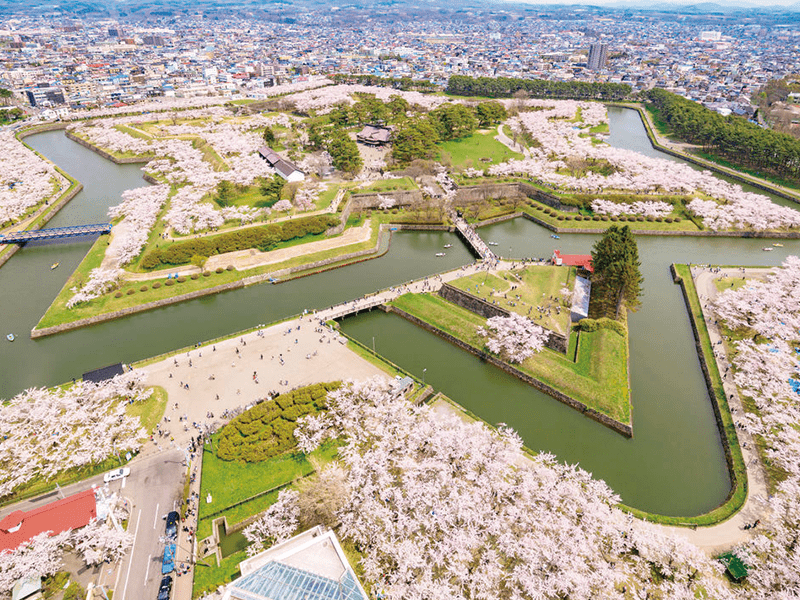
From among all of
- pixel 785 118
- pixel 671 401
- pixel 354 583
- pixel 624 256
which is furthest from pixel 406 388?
pixel 785 118

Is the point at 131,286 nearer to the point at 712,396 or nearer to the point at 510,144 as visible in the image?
the point at 712,396

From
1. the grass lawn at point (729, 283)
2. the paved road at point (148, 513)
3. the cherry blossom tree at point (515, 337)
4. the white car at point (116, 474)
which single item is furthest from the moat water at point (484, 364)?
the paved road at point (148, 513)

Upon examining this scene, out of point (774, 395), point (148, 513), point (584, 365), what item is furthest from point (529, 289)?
point (148, 513)

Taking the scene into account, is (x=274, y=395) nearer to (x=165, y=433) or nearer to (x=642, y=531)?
(x=165, y=433)

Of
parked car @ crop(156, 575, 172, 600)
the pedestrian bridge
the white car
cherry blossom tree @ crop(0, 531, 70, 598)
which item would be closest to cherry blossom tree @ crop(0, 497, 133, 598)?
cherry blossom tree @ crop(0, 531, 70, 598)

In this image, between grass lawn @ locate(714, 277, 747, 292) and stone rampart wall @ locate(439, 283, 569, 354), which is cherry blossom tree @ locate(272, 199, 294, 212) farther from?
grass lawn @ locate(714, 277, 747, 292)
